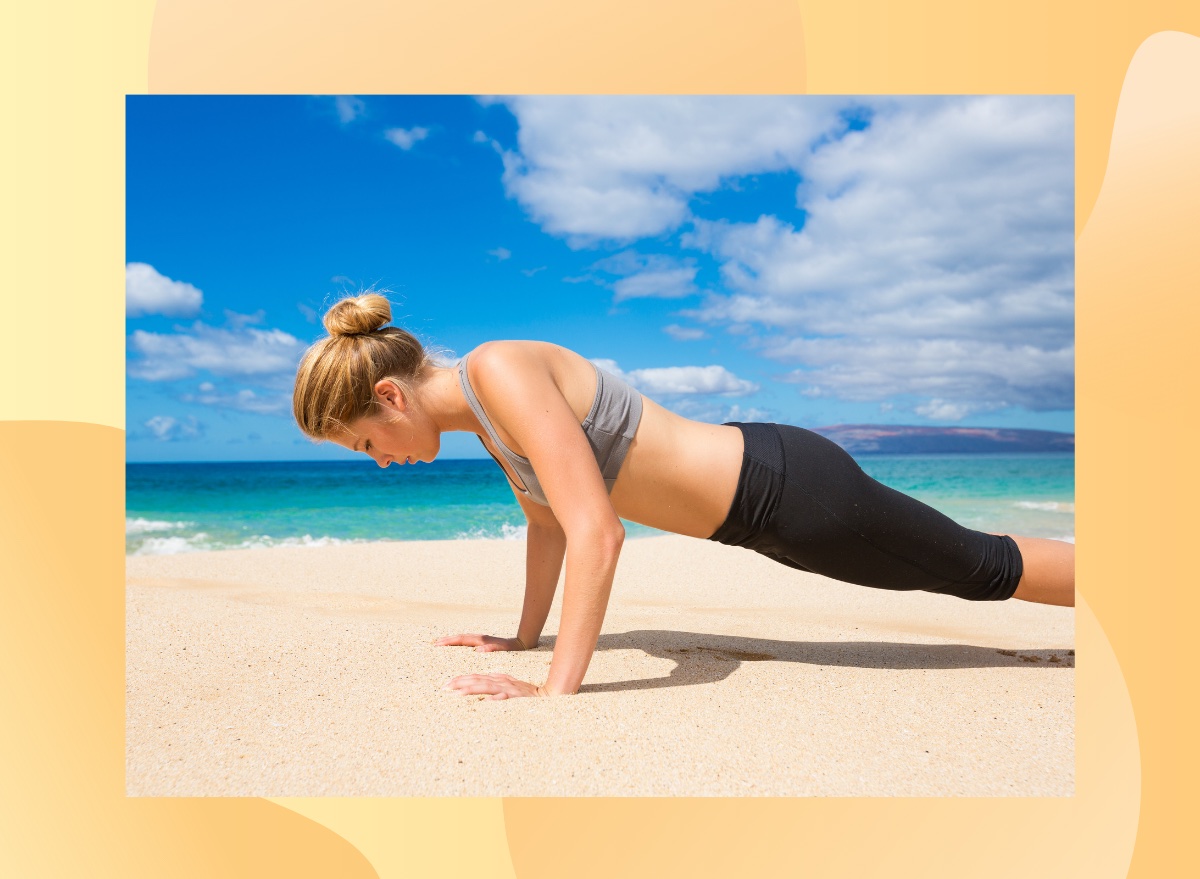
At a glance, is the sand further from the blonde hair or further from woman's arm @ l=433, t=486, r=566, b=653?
the blonde hair

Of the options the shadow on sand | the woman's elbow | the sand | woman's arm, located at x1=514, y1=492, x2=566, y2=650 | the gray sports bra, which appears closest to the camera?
the sand

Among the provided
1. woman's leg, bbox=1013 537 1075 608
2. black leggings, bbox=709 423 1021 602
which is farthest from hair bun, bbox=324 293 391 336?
woman's leg, bbox=1013 537 1075 608

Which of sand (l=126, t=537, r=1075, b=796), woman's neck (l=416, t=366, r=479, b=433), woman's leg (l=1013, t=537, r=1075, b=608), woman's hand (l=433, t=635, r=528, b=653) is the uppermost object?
woman's neck (l=416, t=366, r=479, b=433)

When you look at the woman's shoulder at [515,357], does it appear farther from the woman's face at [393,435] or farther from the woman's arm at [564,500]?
the woman's face at [393,435]

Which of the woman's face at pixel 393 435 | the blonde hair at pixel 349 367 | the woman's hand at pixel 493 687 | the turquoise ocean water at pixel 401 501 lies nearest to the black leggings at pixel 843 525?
the woman's hand at pixel 493 687

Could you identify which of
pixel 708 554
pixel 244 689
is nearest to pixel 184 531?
pixel 708 554

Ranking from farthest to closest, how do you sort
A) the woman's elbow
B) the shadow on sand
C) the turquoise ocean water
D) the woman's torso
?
the turquoise ocean water → the shadow on sand → the woman's torso → the woman's elbow

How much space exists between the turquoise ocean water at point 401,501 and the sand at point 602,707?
34.0 ft

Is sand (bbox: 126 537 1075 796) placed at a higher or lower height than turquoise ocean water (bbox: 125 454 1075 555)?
lower

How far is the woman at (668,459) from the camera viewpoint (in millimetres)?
2604

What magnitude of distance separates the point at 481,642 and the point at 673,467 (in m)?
1.06

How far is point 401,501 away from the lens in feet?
69.3

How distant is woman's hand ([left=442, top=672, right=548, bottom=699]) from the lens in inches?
92.0
